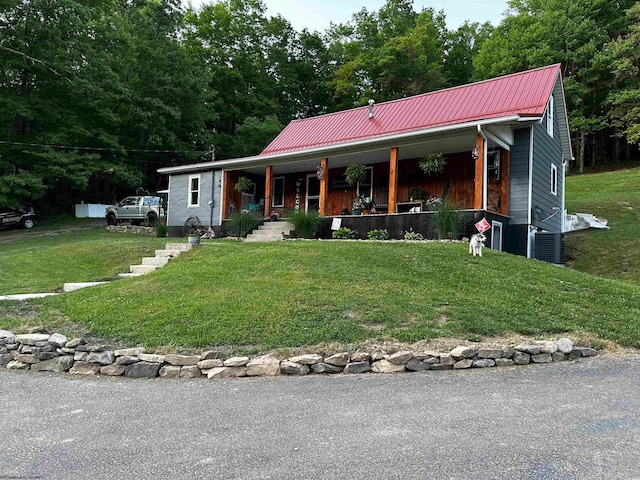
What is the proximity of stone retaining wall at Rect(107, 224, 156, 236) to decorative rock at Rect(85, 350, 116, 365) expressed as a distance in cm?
1575

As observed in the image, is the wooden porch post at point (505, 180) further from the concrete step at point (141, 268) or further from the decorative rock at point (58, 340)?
the decorative rock at point (58, 340)

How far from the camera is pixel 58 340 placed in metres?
5.79

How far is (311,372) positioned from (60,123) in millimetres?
25495

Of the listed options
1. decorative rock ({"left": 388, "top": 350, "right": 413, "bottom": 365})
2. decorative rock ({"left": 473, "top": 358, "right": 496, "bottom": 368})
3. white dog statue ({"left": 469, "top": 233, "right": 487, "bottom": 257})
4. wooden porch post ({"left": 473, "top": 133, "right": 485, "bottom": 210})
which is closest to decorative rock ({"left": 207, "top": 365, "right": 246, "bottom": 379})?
Result: decorative rock ({"left": 388, "top": 350, "right": 413, "bottom": 365})

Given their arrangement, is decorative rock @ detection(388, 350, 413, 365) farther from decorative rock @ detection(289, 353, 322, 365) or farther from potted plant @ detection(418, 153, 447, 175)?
potted plant @ detection(418, 153, 447, 175)

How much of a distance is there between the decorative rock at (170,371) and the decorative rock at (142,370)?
0.07m

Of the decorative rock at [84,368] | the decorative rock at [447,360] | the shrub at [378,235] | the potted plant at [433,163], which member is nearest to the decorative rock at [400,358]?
the decorative rock at [447,360]

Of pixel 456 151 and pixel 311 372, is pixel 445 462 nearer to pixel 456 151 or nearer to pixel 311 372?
pixel 311 372

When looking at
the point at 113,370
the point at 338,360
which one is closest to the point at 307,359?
the point at 338,360

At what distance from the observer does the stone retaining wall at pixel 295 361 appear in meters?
4.96

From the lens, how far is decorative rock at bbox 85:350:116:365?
17.6 ft

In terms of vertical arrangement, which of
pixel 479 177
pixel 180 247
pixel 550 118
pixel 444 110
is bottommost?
pixel 180 247

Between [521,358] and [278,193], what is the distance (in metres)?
14.5

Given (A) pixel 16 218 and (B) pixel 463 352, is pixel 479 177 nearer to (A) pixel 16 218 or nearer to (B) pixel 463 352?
(B) pixel 463 352
